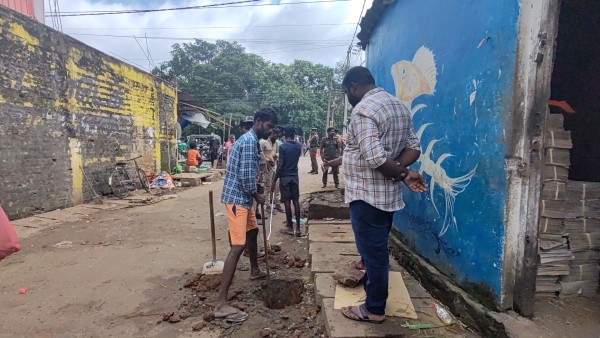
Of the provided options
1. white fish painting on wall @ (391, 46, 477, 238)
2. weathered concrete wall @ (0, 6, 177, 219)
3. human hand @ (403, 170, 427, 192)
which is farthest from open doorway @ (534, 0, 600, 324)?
weathered concrete wall @ (0, 6, 177, 219)

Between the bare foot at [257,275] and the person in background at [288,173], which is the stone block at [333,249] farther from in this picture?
the person in background at [288,173]

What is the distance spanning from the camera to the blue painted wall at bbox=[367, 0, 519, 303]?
2254 mm

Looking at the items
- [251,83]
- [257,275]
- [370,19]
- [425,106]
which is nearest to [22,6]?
[370,19]

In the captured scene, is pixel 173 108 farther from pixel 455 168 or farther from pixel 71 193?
pixel 455 168

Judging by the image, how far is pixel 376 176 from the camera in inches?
91.4

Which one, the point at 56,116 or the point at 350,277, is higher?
the point at 56,116

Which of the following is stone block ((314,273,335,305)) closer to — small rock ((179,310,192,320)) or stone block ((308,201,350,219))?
small rock ((179,310,192,320))

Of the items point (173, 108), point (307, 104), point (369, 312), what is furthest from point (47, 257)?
point (307, 104)

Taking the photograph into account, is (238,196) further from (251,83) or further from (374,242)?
(251,83)

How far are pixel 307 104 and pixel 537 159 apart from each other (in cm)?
3152

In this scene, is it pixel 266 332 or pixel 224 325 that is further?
pixel 224 325

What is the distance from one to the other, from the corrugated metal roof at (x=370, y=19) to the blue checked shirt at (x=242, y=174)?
2600 millimetres

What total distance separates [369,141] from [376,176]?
0.81 feet

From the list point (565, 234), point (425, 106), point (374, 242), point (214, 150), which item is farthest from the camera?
point (214, 150)
